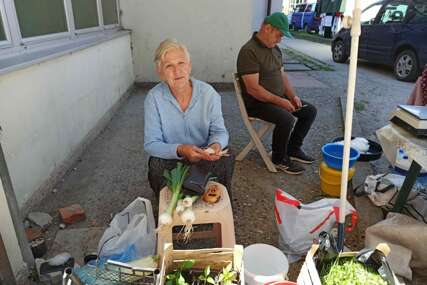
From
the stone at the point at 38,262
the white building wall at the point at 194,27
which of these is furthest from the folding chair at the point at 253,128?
the white building wall at the point at 194,27

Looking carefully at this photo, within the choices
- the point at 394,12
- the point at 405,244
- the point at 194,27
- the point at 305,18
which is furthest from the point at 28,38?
the point at 305,18

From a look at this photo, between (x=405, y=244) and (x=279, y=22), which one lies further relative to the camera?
(x=279, y=22)

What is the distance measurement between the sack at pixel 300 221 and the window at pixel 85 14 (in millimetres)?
3379

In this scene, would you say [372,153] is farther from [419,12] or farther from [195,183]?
[419,12]

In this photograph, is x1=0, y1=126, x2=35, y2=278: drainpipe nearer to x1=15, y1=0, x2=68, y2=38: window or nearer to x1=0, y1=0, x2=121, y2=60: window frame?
x1=0, y1=0, x2=121, y2=60: window frame

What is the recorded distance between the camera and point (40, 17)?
2947 millimetres

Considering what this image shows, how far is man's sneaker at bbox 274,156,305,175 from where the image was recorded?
313 cm

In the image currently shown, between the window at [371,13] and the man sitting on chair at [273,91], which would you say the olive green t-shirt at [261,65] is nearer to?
the man sitting on chair at [273,91]

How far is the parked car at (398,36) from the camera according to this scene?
262 inches

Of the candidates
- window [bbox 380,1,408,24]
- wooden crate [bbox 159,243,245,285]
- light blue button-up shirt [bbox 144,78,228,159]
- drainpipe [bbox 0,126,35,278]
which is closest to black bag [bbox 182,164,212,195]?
light blue button-up shirt [bbox 144,78,228,159]

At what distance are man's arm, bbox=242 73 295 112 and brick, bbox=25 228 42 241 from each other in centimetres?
211

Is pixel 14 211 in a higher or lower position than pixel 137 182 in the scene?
higher

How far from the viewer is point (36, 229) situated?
86.4 inches

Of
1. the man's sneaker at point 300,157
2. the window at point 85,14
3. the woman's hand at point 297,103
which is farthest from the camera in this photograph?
the window at point 85,14
